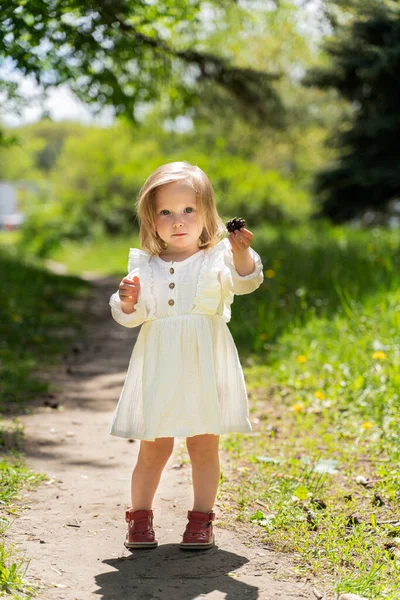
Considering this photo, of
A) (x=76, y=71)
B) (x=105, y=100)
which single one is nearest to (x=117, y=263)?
(x=105, y=100)

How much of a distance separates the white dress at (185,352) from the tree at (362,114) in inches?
223

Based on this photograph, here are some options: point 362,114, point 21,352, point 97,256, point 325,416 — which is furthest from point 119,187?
point 325,416

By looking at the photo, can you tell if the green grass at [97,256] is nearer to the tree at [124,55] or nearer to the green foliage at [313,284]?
the tree at [124,55]

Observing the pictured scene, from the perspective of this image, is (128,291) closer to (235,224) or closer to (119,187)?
(235,224)

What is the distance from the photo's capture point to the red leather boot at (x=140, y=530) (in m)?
2.92

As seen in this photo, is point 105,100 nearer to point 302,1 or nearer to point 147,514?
point 302,1

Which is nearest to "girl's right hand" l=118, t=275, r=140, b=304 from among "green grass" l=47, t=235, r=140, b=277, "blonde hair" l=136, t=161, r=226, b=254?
"blonde hair" l=136, t=161, r=226, b=254

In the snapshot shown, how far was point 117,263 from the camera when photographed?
1599cm

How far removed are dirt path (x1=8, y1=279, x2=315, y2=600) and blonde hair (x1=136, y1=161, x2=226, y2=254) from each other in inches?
47.1

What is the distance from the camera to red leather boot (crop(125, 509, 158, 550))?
292 centimetres

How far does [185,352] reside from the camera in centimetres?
285

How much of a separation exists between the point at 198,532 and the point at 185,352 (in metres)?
0.71

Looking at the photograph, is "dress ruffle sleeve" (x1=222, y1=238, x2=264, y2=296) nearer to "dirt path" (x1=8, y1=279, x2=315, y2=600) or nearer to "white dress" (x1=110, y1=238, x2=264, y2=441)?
"white dress" (x1=110, y1=238, x2=264, y2=441)

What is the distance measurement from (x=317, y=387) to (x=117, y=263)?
37.2ft
